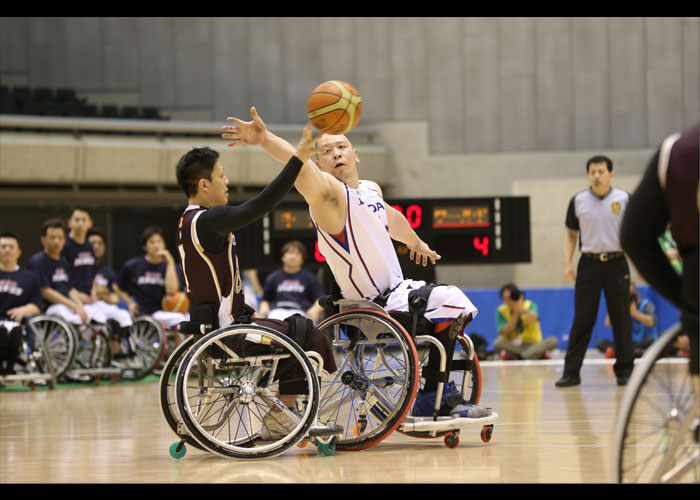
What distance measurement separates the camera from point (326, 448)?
4.01m

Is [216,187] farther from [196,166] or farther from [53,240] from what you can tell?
[53,240]

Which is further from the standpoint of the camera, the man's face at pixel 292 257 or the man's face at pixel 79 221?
the man's face at pixel 292 257

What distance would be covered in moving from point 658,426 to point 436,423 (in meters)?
1.77

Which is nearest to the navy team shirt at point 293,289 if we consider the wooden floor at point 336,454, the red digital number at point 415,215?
the red digital number at point 415,215

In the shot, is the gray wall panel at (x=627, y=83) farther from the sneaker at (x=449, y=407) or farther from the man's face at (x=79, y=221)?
the sneaker at (x=449, y=407)

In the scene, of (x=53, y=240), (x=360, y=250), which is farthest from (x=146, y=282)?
(x=360, y=250)

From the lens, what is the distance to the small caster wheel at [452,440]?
418 cm

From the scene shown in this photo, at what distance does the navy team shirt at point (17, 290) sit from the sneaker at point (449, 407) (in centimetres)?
524

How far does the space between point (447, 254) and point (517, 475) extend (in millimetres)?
6713

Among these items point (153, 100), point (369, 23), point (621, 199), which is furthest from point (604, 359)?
point (153, 100)

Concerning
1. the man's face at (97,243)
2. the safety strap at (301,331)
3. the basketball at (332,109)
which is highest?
the basketball at (332,109)

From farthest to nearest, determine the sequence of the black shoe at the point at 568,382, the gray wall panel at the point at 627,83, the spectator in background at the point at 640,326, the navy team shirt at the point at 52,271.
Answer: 1. the gray wall panel at the point at 627,83
2. the spectator in background at the point at 640,326
3. the navy team shirt at the point at 52,271
4. the black shoe at the point at 568,382

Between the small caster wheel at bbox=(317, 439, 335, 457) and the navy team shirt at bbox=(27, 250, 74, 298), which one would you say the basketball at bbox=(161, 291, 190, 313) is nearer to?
the navy team shirt at bbox=(27, 250, 74, 298)

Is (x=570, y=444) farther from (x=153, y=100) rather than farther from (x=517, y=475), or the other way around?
(x=153, y=100)
